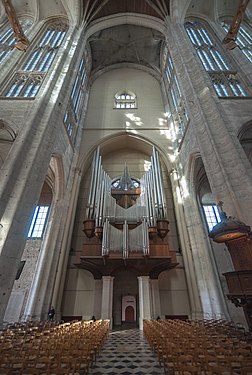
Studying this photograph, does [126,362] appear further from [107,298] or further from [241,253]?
[107,298]

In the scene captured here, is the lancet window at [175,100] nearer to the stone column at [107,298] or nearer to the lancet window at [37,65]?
the lancet window at [37,65]

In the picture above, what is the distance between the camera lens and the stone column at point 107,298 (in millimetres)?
10141

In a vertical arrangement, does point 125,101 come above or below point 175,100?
above

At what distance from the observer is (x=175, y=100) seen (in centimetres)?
1464

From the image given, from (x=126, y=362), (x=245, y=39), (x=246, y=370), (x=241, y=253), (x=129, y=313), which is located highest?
(x=245, y=39)

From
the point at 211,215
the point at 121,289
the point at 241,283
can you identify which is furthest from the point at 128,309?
the point at 241,283

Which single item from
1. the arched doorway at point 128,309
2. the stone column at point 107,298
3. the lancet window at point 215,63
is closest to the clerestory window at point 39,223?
the stone column at point 107,298

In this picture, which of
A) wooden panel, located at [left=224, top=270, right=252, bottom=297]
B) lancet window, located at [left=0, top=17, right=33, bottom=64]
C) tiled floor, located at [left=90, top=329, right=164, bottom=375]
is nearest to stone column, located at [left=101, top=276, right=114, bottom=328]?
tiled floor, located at [left=90, top=329, right=164, bottom=375]

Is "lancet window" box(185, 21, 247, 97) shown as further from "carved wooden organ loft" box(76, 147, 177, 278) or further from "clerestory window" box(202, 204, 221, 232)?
"clerestory window" box(202, 204, 221, 232)

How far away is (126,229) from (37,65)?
39.8ft

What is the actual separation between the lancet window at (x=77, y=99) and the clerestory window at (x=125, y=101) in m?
2.92

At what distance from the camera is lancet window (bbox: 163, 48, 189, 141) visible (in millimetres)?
12672

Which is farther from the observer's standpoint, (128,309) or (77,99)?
(128,309)

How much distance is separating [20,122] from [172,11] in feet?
52.1
